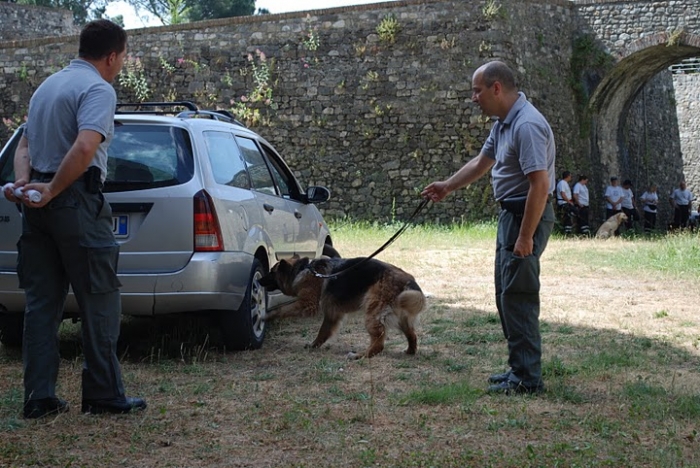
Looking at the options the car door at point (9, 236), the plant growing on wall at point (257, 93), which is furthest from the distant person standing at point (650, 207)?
the car door at point (9, 236)

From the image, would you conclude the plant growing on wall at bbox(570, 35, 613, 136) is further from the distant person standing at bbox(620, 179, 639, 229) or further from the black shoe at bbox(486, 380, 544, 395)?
the black shoe at bbox(486, 380, 544, 395)

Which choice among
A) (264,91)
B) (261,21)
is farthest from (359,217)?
(261,21)

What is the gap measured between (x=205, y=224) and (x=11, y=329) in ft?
6.41

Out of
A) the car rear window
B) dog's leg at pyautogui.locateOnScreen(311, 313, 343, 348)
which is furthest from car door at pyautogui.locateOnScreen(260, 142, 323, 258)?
the car rear window

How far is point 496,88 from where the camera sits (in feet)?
16.9

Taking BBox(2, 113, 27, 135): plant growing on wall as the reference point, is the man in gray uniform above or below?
below

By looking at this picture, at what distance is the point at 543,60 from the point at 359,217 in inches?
232

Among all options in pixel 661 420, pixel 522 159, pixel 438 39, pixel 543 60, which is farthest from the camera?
pixel 543 60

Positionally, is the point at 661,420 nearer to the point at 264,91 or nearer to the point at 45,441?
the point at 45,441

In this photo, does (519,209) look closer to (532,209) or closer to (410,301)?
(532,209)

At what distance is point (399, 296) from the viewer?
6.46 metres

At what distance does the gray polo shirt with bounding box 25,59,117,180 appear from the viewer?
14.8ft

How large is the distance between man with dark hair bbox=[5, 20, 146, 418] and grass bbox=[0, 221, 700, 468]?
202mm

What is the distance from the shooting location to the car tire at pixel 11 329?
268 inches
